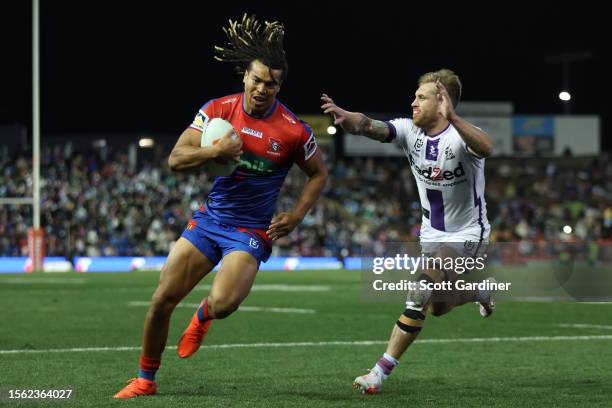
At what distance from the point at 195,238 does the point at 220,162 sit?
719 millimetres

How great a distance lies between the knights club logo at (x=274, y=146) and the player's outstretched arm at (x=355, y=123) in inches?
20.5

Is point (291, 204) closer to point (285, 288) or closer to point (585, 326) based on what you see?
point (285, 288)

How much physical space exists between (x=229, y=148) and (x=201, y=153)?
196 millimetres

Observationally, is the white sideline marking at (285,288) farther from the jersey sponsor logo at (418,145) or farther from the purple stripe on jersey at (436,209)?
the jersey sponsor logo at (418,145)

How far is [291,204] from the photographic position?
42.1 meters

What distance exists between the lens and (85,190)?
40906 mm

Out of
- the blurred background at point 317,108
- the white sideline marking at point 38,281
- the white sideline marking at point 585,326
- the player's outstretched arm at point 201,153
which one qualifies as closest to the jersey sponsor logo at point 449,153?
the player's outstretched arm at point 201,153

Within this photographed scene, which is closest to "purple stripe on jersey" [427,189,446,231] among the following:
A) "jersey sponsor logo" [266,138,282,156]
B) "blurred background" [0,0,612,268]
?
"jersey sponsor logo" [266,138,282,156]

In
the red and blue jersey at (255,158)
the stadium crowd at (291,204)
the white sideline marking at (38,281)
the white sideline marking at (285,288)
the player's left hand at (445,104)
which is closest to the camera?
the player's left hand at (445,104)

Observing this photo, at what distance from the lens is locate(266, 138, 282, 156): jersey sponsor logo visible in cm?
819

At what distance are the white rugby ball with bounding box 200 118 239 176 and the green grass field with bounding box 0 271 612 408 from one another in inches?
60.5

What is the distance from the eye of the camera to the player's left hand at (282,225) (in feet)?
26.8

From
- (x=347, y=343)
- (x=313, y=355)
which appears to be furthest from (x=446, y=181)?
(x=347, y=343)

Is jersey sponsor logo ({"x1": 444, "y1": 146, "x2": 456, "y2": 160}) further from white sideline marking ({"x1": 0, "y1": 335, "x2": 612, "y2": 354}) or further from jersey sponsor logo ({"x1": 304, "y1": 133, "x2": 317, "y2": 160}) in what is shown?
white sideline marking ({"x1": 0, "y1": 335, "x2": 612, "y2": 354})
